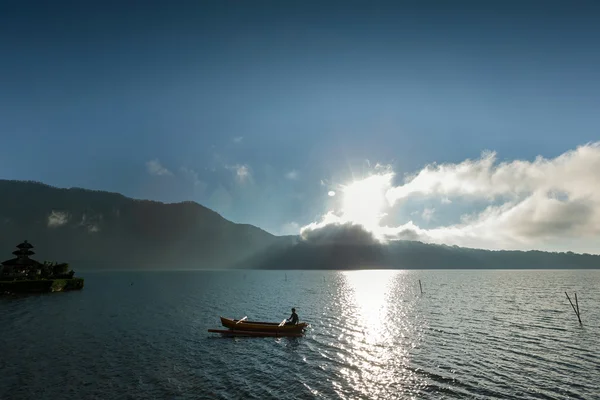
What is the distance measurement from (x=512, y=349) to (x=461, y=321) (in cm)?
1839

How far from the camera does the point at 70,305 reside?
6788 cm

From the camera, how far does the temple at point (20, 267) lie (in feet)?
299

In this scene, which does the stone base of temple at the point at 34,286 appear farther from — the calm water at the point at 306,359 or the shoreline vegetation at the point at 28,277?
the calm water at the point at 306,359

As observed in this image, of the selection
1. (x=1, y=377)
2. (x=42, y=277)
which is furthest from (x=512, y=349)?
(x=42, y=277)

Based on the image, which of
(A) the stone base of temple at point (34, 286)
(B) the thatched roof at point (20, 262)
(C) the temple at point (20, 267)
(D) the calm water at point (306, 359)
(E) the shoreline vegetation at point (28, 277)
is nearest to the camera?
(D) the calm water at point (306, 359)

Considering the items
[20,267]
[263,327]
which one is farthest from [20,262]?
[263,327]

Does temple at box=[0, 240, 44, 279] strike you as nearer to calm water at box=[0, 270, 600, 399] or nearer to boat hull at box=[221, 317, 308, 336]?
calm water at box=[0, 270, 600, 399]

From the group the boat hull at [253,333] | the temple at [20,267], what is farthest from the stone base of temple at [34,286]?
the boat hull at [253,333]

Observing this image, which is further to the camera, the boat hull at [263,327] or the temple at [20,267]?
the temple at [20,267]

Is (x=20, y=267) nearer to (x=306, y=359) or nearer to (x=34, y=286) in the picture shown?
(x=34, y=286)

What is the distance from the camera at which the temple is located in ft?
299

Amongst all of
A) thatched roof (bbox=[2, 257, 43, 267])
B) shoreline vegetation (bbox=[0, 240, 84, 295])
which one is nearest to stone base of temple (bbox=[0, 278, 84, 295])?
shoreline vegetation (bbox=[0, 240, 84, 295])

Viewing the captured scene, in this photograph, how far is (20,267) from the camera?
93688 mm

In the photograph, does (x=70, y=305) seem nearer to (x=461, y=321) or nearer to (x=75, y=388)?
(x=75, y=388)
